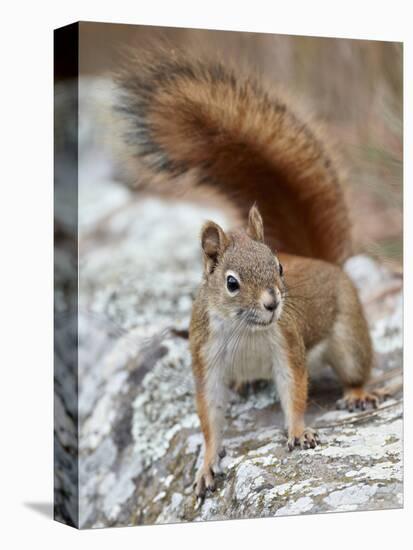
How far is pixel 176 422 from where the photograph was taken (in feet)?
15.3

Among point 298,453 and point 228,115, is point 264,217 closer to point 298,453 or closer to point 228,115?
point 228,115

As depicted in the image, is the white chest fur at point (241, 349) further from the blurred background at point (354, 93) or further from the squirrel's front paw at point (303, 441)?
the blurred background at point (354, 93)

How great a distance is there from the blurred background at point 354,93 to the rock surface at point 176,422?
10.0 inches

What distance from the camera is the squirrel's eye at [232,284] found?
12.6 ft

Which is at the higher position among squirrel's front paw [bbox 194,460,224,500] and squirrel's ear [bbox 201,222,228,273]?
squirrel's ear [bbox 201,222,228,273]

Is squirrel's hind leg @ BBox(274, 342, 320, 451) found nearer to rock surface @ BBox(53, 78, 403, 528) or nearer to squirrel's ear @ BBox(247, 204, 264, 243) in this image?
rock surface @ BBox(53, 78, 403, 528)

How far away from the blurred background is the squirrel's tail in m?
0.13

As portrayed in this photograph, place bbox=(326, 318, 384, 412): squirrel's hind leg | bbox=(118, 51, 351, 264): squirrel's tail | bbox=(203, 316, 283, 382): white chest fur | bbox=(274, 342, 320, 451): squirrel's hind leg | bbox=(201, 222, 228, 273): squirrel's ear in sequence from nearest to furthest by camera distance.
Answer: bbox=(201, 222, 228, 273): squirrel's ear
bbox=(203, 316, 283, 382): white chest fur
bbox=(274, 342, 320, 451): squirrel's hind leg
bbox=(118, 51, 351, 264): squirrel's tail
bbox=(326, 318, 384, 412): squirrel's hind leg

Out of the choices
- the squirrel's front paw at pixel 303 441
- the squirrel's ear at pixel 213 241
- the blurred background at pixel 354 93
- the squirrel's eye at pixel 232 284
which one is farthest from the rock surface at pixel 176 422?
the squirrel's eye at pixel 232 284

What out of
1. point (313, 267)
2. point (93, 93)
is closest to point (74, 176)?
point (93, 93)

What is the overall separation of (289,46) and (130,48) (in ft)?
3.01

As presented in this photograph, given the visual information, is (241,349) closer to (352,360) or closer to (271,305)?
(271,305)

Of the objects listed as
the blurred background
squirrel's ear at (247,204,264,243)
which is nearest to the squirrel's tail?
the blurred background

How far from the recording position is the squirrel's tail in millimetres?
4301
